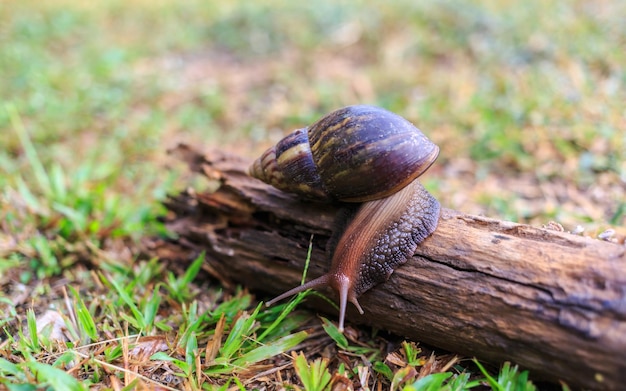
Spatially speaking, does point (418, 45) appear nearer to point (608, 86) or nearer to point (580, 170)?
point (608, 86)

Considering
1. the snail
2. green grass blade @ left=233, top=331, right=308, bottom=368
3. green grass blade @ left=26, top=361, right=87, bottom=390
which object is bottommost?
green grass blade @ left=233, top=331, right=308, bottom=368

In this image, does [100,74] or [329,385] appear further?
[100,74]

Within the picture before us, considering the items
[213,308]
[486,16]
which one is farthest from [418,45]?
[213,308]

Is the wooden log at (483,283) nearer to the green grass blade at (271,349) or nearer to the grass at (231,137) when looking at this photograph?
the grass at (231,137)

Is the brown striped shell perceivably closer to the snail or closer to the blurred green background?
the snail

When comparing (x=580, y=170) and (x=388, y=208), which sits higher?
(x=388, y=208)

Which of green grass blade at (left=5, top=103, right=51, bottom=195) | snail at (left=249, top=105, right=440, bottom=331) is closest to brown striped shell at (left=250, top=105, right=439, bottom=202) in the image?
snail at (left=249, top=105, right=440, bottom=331)
